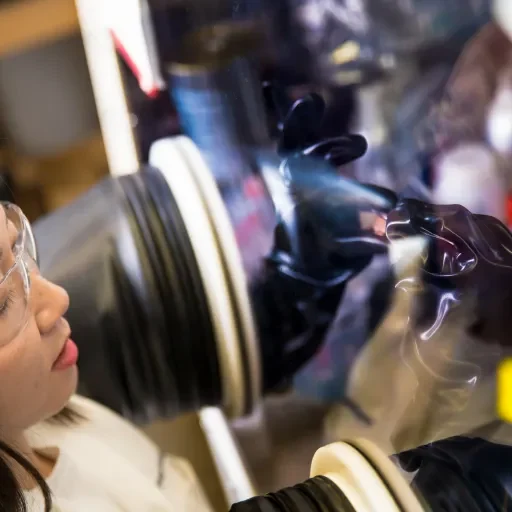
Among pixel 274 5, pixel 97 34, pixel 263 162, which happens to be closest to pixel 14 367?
pixel 263 162

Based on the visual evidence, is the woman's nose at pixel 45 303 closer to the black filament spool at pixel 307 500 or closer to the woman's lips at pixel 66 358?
the woman's lips at pixel 66 358

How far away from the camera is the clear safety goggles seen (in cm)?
48

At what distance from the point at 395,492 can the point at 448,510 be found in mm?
33

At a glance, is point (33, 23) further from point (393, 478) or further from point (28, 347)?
point (393, 478)

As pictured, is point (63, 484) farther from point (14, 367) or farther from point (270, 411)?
point (270, 411)

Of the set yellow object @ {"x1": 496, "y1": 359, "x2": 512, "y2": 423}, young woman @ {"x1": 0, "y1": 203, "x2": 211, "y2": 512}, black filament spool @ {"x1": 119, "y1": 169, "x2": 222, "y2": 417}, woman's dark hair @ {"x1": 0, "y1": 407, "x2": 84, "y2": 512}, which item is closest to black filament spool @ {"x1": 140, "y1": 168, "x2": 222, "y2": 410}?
black filament spool @ {"x1": 119, "y1": 169, "x2": 222, "y2": 417}

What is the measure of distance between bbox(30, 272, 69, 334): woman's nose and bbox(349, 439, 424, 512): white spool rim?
273 millimetres

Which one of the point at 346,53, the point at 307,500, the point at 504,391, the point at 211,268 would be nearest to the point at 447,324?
the point at 504,391

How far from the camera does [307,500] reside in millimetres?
420

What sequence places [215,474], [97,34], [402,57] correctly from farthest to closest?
[97,34] → [402,57] → [215,474]

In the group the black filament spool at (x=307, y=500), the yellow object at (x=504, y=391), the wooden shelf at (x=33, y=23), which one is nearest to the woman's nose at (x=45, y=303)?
the black filament spool at (x=307, y=500)

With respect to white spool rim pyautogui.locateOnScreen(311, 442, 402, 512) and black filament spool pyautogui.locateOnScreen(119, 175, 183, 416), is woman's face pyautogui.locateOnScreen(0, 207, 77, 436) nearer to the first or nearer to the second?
black filament spool pyautogui.locateOnScreen(119, 175, 183, 416)

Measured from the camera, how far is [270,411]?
2.45ft

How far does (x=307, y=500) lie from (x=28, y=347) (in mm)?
245
